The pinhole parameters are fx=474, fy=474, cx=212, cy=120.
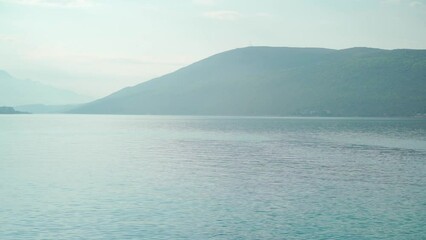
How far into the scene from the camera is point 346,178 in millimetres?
56844

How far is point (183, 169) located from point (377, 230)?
34.5m

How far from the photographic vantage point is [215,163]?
7144 centimetres

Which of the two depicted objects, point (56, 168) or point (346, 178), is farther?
point (56, 168)

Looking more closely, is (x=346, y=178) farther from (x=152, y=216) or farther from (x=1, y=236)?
(x=1, y=236)

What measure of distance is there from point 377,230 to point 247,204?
1160cm

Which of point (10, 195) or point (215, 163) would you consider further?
point (215, 163)

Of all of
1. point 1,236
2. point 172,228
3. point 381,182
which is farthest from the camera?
point 381,182

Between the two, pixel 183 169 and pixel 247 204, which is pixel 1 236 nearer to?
pixel 247 204

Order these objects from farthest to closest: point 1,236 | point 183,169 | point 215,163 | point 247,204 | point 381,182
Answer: point 215,163 → point 183,169 → point 381,182 → point 247,204 → point 1,236

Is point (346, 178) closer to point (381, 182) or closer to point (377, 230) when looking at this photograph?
point (381, 182)

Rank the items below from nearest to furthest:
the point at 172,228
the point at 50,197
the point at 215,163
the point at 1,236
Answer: the point at 1,236
the point at 172,228
the point at 50,197
the point at 215,163

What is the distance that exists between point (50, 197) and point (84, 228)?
39.2 feet

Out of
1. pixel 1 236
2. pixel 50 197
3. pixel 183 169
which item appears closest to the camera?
pixel 1 236

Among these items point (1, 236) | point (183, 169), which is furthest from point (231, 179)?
point (1, 236)
